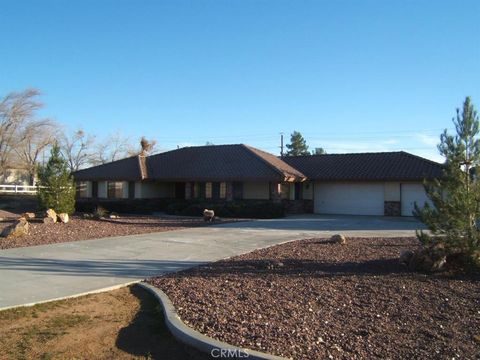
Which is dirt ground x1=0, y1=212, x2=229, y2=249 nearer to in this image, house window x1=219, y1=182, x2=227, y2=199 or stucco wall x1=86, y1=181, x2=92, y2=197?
house window x1=219, y1=182, x2=227, y2=199

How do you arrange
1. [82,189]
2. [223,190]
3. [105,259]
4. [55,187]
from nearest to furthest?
[105,259]
[55,187]
[223,190]
[82,189]

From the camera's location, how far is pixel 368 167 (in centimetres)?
3180

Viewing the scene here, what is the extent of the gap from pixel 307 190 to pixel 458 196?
24.6 metres

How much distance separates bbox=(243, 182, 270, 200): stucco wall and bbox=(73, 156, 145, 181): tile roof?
7.44m

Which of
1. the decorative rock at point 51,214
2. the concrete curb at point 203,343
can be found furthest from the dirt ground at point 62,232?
the concrete curb at point 203,343

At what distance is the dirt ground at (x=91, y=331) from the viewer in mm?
5230

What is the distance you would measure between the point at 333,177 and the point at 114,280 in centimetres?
2422

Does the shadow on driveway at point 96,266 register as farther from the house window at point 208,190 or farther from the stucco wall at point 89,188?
the stucco wall at point 89,188

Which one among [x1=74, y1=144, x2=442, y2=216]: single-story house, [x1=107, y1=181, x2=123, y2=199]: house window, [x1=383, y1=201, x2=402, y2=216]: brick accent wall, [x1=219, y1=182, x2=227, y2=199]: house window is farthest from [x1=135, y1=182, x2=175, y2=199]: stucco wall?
[x1=383, y1=201, x2=402, y2=216]: brick accent wall

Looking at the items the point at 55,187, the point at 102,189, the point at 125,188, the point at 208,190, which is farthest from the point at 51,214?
the point at 102,189

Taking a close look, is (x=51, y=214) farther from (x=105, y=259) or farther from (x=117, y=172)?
(x=117, y=172)

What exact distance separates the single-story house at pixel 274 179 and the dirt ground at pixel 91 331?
876 inches

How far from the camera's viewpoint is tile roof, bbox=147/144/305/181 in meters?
30.3

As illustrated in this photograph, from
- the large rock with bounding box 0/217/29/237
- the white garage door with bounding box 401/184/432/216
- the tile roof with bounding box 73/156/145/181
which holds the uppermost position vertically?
the tile roof with bounding box 73/156/145/181
